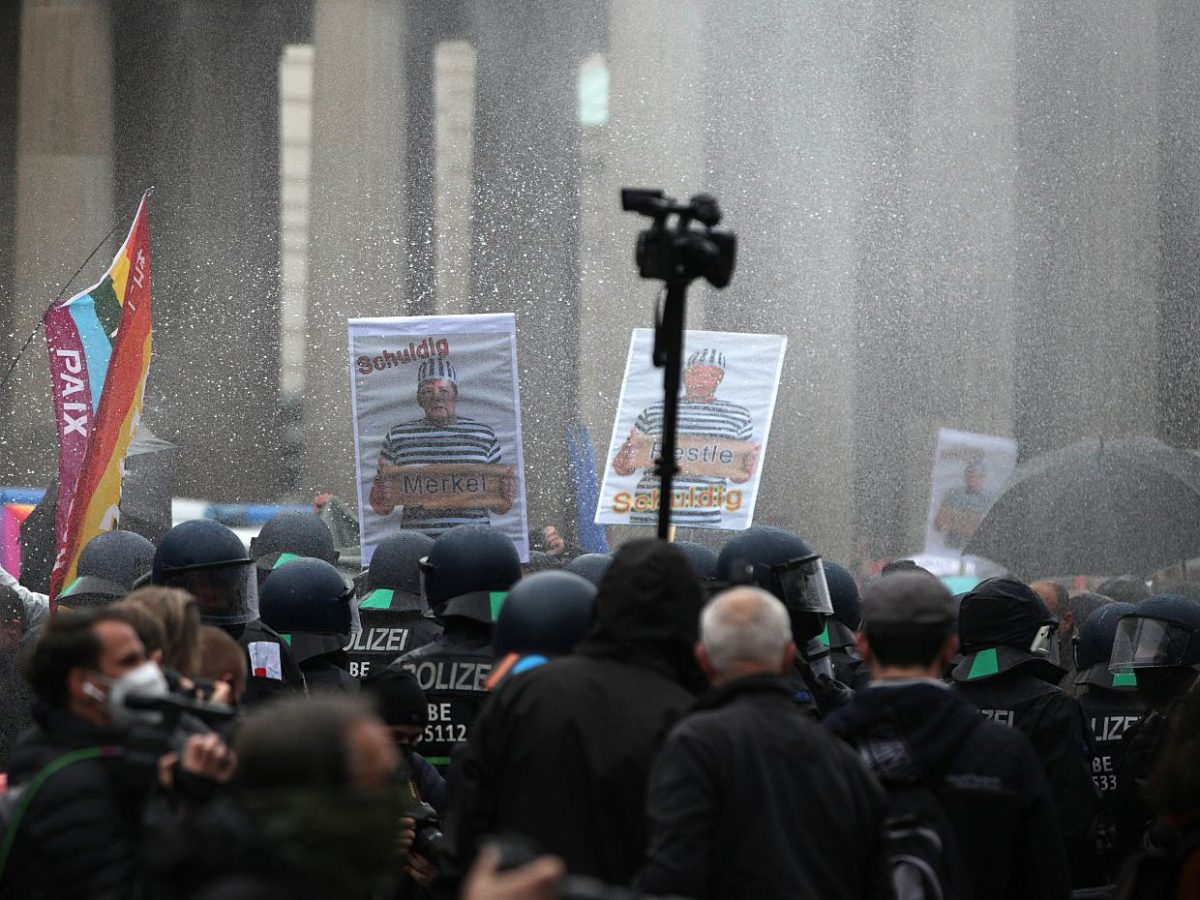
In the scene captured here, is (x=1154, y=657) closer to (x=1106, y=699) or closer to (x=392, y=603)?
(x=1106, y=699)

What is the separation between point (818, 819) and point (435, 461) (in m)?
3.58

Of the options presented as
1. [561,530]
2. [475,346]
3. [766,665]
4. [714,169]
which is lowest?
[561,530]

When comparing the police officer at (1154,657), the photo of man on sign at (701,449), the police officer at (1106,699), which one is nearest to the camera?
the police officer at (1154,657)

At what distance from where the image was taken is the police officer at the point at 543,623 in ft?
11.0

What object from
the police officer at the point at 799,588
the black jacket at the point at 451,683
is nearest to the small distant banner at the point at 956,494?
the police officer at the point at 799,588

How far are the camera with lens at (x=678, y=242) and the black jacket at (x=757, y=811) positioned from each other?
0.86m

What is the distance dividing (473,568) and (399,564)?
4.89 ft

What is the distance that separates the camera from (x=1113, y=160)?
13.4 metres

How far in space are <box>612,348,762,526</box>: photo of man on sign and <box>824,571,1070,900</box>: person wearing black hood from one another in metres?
3.34

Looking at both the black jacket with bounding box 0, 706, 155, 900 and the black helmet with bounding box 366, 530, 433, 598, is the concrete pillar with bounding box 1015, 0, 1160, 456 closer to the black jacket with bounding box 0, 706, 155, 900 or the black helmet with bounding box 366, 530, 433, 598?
the black helmet with bounding box 366, 530, 433, 598

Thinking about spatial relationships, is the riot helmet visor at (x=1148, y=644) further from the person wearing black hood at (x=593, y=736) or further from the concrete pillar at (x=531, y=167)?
the concrete pillar at (x=531, y=167)

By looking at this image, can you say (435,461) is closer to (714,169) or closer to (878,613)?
(878,613)

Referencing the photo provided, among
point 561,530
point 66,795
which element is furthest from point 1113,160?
point 66,795

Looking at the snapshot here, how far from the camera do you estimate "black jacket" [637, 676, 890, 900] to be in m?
2.69
